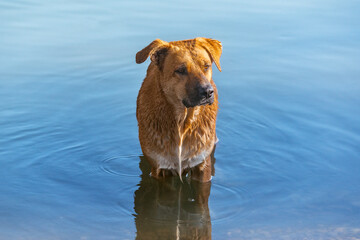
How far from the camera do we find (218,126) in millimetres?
8398

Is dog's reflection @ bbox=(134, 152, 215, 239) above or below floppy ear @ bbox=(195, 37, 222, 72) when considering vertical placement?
below

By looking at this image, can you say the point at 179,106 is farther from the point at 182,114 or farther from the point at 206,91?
the point at 206,91

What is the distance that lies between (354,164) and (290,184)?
97 cm

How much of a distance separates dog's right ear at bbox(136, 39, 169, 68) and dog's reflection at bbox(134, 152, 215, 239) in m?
1.57

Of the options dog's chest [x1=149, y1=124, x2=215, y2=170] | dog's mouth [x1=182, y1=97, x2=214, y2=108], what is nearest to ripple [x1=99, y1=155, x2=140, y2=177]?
dog's chest [x1=149, y1=124, x2=215, y2=170]

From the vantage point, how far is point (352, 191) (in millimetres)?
6582

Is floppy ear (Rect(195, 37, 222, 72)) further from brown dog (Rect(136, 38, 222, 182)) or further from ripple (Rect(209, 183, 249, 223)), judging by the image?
ripple (Rect(209, 183, 249, 223))

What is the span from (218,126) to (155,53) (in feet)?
8.52

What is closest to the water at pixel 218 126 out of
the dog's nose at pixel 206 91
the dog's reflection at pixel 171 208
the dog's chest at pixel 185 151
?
the dog's reflection at pixel 171 208

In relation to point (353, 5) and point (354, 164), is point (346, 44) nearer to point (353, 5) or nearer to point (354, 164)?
point (353, 5)

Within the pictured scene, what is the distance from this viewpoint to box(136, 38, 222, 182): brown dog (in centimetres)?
586

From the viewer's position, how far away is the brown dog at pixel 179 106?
19.2 ft

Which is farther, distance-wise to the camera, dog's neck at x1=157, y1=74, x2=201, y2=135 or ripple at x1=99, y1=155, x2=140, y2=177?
ripple at x1=99, y1=155, x2=140, y2=177

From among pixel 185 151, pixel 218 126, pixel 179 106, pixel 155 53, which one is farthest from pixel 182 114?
pixel 218 126
